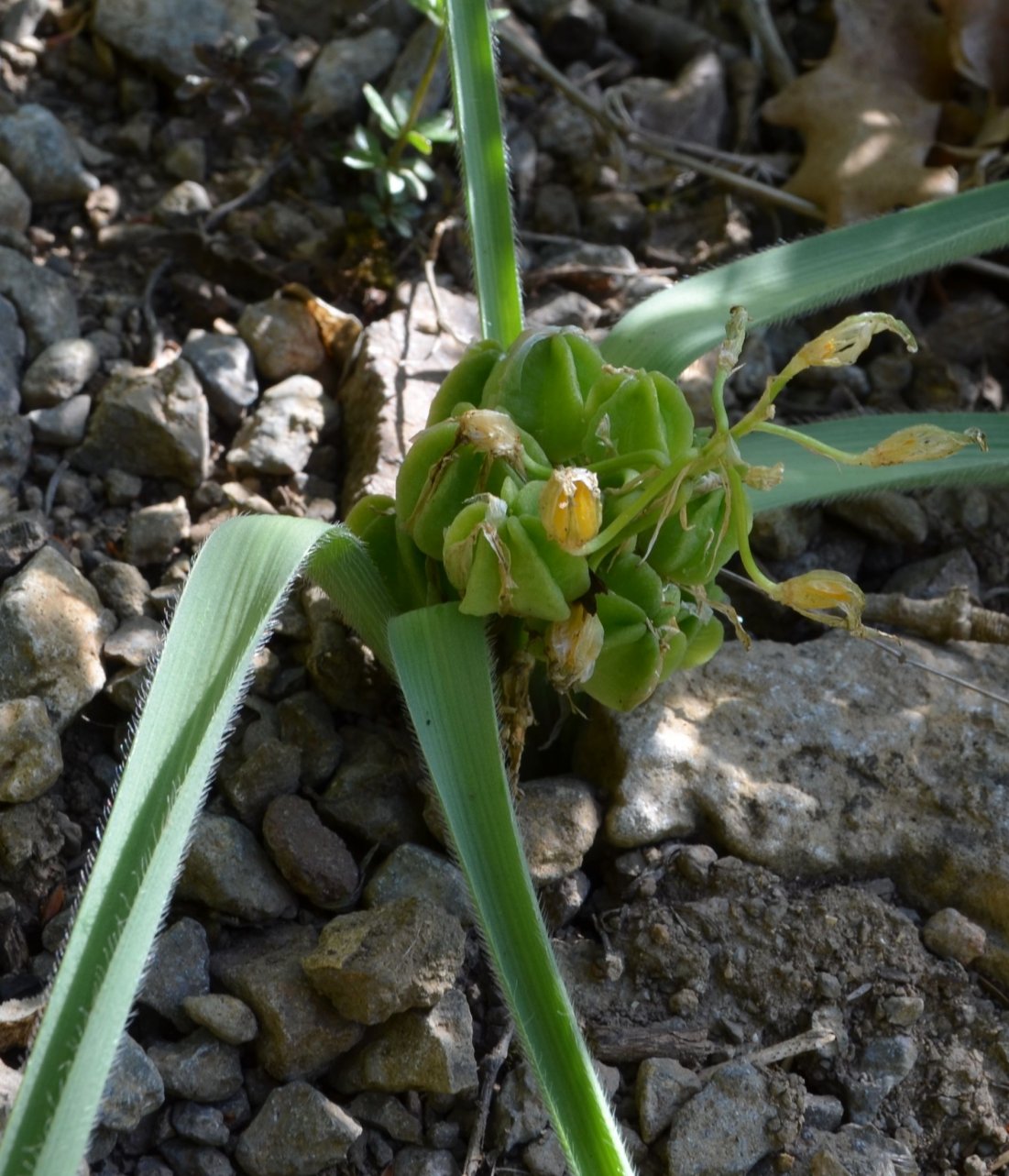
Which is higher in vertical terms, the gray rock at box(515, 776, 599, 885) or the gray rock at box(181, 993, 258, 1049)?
the gray rock at box(181, 993, 258, 1049)

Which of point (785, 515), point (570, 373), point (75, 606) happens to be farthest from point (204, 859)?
point (785, 515)

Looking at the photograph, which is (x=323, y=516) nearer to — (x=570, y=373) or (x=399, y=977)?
(x=570, y=373)

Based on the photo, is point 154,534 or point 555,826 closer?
point 555,826

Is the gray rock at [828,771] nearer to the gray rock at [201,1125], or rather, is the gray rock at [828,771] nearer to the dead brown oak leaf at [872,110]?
the gray rock at [201,1125]

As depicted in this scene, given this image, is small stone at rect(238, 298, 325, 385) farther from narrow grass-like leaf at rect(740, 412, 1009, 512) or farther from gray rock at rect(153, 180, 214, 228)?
narrow grass-like leaf at rect(740, 412, 1009, 512)

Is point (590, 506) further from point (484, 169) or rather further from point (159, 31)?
point (159, 31)

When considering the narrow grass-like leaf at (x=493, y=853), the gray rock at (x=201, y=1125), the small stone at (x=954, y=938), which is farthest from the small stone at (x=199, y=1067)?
the small stone at (x=954, y=938)

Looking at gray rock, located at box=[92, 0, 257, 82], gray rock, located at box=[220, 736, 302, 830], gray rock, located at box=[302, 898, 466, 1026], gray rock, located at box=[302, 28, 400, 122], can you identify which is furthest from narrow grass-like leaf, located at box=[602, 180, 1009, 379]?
gray rock, located at box=[92, 0, 257, 82]

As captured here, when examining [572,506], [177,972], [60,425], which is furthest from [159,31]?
[177,972]
